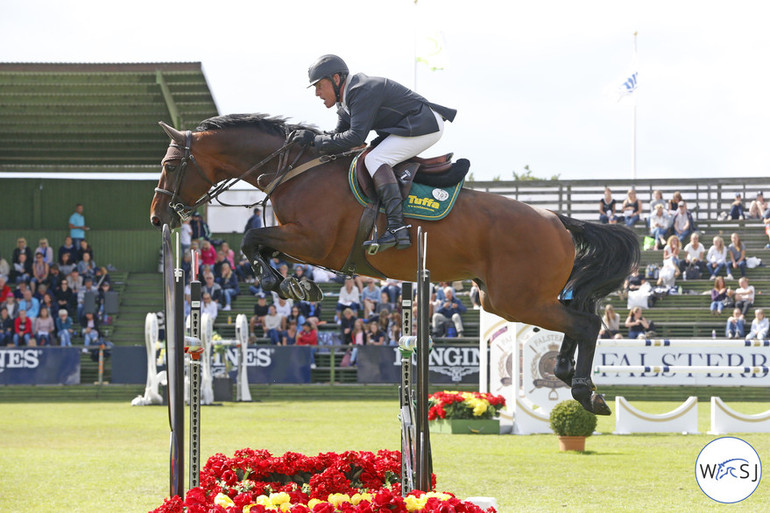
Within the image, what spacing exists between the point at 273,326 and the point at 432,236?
15.3 meters

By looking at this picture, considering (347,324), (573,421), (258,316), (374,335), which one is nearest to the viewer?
(573,421)

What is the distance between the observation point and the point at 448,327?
2056cm

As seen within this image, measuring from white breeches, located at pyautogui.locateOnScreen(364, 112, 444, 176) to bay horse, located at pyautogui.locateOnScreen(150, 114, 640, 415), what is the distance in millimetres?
246

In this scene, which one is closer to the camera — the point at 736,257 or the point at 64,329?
the point at 64,329

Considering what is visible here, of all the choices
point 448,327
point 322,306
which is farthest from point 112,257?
point 448,327

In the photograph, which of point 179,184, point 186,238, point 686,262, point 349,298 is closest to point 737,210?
point 686,262

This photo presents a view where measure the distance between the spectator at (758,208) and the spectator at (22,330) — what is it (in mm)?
16853

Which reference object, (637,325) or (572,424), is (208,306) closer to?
(637,325)

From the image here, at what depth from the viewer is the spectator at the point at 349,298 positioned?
2150 centimetres

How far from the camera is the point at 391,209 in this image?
5785mm

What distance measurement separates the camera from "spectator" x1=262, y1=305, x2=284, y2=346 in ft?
68.4

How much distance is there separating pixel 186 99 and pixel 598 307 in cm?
1641

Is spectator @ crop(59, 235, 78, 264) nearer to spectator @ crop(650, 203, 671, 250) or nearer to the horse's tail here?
spectator @ crop(650, 203, 671, 250)

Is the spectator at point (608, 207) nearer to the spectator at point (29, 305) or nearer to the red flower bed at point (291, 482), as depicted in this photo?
the spectator at point (29, 305)
